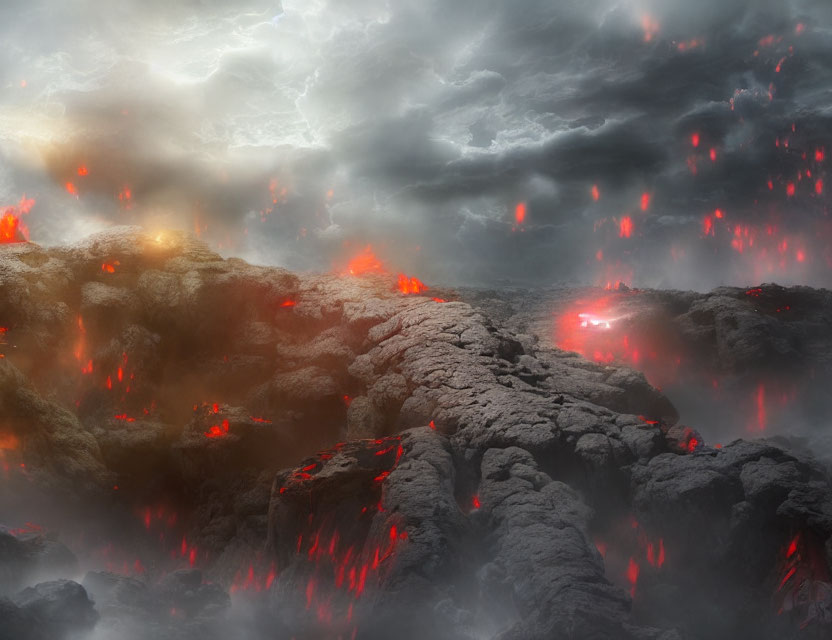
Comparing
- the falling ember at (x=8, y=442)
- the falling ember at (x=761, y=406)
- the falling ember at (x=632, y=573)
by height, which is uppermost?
the falling ember at (x=761, y=406)

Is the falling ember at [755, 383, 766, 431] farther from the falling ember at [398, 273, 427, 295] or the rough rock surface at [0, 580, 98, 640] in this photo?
the rough rock surface at [0, 580, 98, 640]

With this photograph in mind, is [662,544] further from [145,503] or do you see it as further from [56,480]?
[56,480]

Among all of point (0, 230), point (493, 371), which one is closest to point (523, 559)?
point (493, 371)

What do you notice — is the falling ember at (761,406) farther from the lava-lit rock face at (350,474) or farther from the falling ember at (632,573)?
the falling ember at (632,573)

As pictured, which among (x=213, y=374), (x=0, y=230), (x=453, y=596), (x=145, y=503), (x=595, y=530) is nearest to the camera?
(x=453, y=596)

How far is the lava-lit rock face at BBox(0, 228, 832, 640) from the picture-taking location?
516 inches

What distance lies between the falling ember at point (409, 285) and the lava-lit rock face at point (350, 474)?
459 mm

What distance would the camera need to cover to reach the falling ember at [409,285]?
2833cm

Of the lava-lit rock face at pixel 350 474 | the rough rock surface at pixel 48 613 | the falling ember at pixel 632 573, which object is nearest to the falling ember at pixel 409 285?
the lava-lit rock face at pixel 350 474

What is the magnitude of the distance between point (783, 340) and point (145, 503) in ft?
102

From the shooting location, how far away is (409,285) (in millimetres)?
28625

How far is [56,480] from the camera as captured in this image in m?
20.9

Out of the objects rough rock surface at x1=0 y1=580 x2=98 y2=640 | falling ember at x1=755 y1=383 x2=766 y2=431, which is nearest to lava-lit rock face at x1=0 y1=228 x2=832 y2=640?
rough rock surface at x1=0 y1=580 x2=98 y2=640

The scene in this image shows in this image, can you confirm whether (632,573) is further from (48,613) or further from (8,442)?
(8,442)
